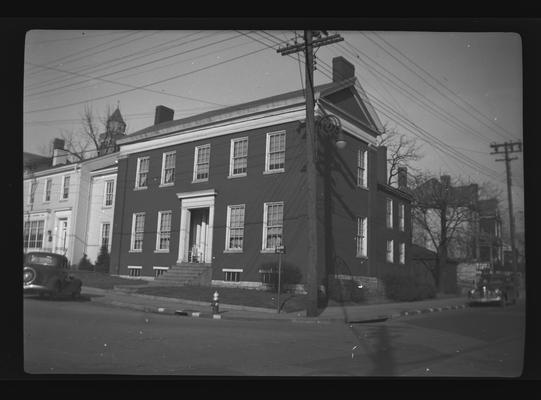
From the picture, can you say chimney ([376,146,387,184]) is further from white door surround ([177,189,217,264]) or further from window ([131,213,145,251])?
window ([131,213,145,251])

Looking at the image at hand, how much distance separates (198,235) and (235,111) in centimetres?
121

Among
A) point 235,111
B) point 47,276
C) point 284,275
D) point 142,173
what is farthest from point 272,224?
point 47,276

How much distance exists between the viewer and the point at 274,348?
4.37 m

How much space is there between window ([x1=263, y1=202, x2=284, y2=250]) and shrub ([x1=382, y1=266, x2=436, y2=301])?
1.04m

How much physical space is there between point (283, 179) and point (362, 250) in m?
0.98

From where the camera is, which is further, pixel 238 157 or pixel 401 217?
pixel 238 157

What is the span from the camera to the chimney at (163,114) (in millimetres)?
4445

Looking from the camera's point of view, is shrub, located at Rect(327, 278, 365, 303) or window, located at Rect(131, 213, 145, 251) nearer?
shrub, located at Rect(327, 278, 365, 303)

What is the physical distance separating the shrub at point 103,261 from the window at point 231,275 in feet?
3.51

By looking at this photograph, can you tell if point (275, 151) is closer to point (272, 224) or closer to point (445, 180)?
point (272, 224)

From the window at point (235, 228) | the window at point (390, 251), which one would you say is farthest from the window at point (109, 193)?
the window at point (390, 251)

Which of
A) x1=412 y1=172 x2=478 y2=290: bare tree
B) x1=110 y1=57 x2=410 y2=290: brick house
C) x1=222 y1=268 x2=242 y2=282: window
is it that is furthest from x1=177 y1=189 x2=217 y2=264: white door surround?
x1=412 y1=172 x2=478 y2=290: bare tree

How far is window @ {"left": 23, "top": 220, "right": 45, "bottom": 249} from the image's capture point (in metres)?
4.18
